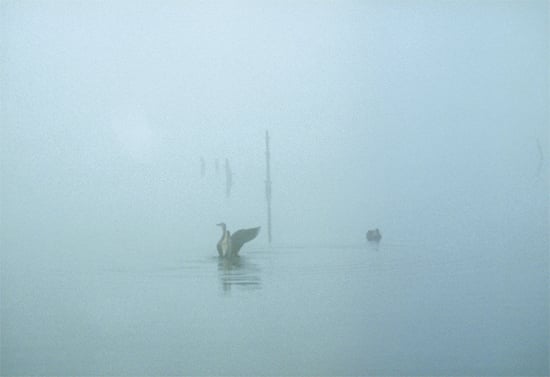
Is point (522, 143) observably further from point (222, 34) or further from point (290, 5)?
point (222, 34)

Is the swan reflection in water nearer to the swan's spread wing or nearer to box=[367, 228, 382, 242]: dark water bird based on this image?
the swan's spread wing

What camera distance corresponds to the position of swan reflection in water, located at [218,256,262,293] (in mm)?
2193

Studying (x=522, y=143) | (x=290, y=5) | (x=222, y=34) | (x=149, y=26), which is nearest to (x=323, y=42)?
(x=290, y=5)

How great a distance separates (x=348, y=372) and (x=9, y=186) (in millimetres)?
1433

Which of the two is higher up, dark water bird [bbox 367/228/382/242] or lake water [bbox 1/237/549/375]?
dark water bird [bbox 367/228/382/242]

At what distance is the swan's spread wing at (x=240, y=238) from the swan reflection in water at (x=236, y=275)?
0.03m

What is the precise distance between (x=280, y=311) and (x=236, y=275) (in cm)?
21

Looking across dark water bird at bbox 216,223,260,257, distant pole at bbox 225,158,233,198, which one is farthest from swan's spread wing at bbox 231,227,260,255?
distant pole at bbox 225,158,233,198

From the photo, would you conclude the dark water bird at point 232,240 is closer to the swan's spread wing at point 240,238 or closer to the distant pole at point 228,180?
the swan's spread wing at point 240,238

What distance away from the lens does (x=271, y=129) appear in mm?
2238

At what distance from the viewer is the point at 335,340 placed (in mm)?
2211

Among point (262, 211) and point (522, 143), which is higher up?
point (522, 143)

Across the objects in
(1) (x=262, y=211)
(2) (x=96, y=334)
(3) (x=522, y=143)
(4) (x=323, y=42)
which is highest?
(4) (x=323, y=42)

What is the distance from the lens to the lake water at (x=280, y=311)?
7.13 ft
